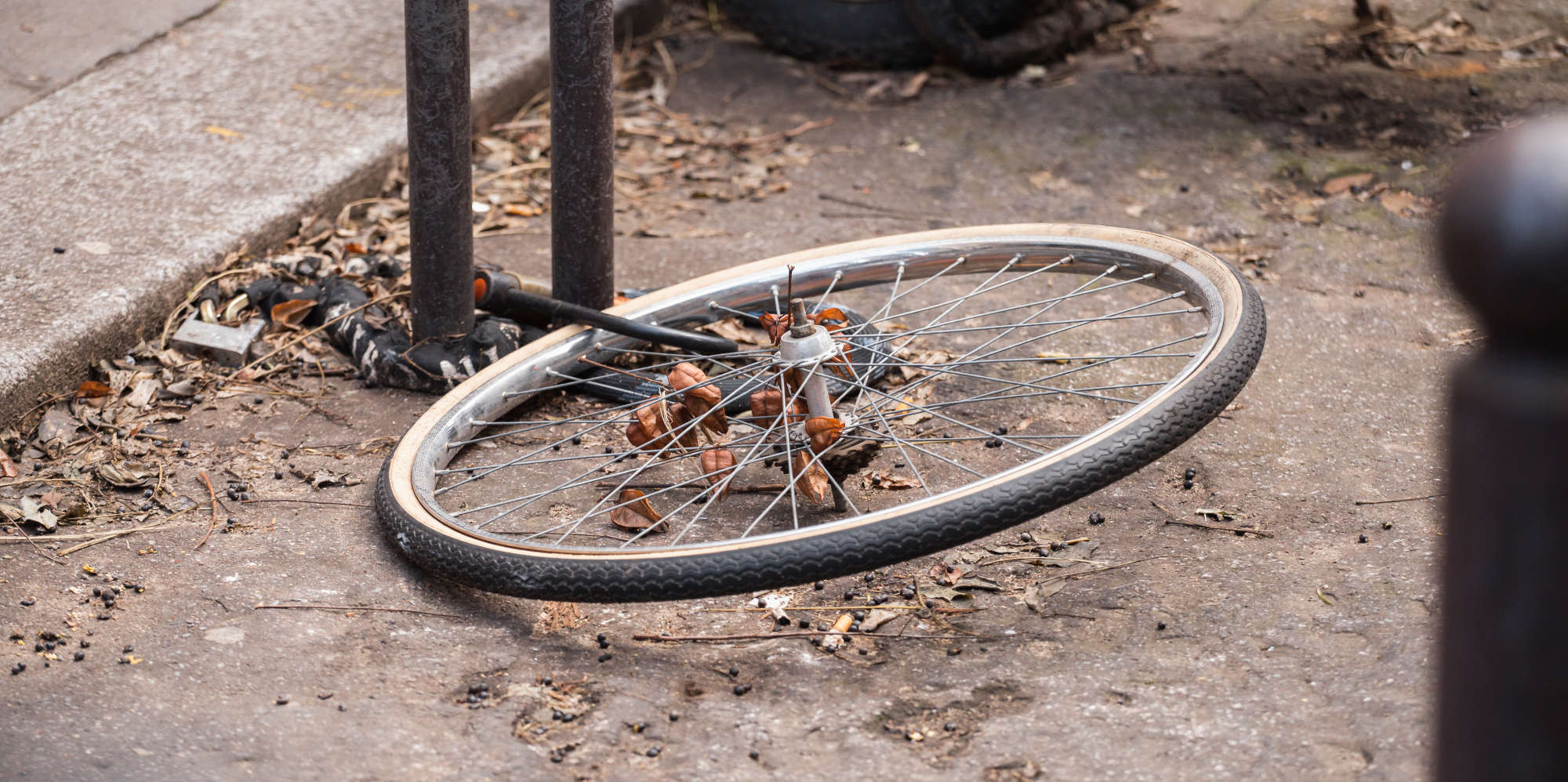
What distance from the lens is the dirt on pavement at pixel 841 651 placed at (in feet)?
5.52

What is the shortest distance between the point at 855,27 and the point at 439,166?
2377 millimetres

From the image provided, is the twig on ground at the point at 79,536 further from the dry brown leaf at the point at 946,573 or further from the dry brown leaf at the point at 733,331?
the dry brown leaf at the point at 946,573

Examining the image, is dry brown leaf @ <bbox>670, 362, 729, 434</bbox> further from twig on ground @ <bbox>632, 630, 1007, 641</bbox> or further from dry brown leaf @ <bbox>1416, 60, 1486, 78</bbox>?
dry brown leaf @ <bbox>1416, 60, 1486, 78</bbox>

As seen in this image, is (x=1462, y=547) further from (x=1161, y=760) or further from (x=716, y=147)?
(x=716, y=147)

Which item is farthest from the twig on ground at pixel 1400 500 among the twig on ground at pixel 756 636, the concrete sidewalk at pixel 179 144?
the concrete sidewalk at pixel 179 144

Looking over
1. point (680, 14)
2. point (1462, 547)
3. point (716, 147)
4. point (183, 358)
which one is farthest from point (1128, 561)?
point (680, 14)

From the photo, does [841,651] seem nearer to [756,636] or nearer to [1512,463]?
[756,636]

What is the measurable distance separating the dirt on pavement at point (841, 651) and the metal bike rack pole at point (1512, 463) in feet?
2.13

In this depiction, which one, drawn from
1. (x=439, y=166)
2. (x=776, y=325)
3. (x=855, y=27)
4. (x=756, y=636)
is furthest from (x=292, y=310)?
(x=855, y=27)

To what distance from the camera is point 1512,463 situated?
0.94 m

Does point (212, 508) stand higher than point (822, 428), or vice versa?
point (822, 428)

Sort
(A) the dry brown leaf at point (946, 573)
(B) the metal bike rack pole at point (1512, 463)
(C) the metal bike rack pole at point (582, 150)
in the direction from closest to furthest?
(B) the metal bike rack pole at point (1512, 463), (A) the dry brown leaf at point (946, 573), (C) the metal bike rack pole at point (582, 150)

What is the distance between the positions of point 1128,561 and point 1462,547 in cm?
113

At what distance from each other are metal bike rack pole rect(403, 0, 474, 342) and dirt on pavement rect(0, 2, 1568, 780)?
22cm
